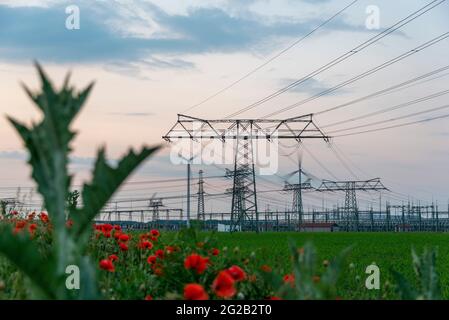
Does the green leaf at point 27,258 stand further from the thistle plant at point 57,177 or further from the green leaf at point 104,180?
the green leaf at point 104,180

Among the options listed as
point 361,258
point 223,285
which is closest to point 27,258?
point 223,285

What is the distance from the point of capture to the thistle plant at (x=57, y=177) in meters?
1.97

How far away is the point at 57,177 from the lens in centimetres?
201

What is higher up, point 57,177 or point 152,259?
point 57,177

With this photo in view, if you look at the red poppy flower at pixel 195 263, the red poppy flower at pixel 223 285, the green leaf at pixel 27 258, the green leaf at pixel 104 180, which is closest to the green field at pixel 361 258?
the red poppy flower at pixel 223 285

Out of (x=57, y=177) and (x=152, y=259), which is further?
(x=152, y=259)

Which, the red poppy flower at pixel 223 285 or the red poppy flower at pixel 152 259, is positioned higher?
the red poppy flower at pixel 152 259

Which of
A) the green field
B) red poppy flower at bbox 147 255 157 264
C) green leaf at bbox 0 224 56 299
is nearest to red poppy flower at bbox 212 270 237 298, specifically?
the green field

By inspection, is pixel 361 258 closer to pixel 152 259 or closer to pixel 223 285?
pixel 152 259
